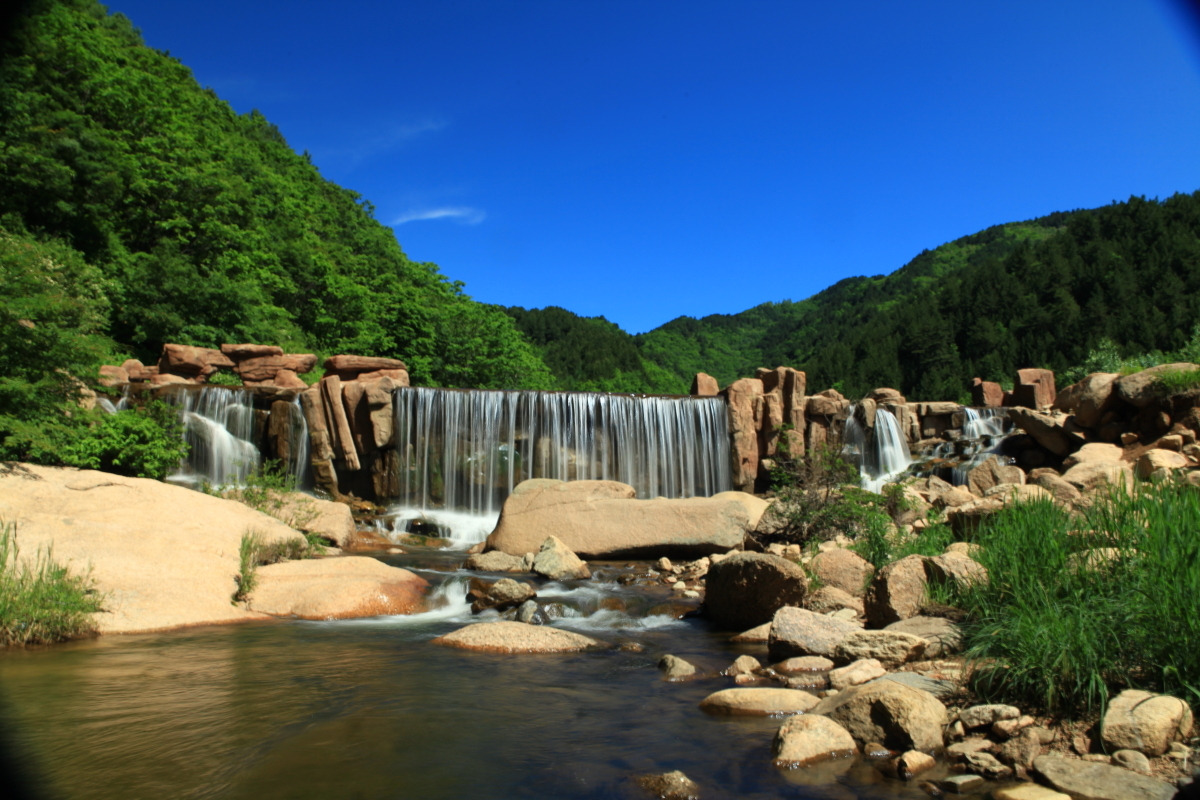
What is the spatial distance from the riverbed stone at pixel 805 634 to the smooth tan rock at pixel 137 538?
6.10 m

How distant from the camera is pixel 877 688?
16.2 feet

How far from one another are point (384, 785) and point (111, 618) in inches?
203

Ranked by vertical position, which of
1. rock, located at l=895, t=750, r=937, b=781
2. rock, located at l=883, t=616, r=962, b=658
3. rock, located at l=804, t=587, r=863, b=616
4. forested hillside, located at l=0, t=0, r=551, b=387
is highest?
forested hillside, located at l=0, t=0, r=551, b=387

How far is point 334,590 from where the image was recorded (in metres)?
9.46

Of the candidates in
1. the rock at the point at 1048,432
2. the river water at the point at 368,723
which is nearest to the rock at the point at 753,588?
the river water at the point at 368,723

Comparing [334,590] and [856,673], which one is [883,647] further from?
[334,590]

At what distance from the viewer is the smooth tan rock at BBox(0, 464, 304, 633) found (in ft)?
26.7

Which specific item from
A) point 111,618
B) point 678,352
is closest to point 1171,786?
point 111,618

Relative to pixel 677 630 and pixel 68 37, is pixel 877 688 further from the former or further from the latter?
pixel 68 37

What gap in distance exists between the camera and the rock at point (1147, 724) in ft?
12.6

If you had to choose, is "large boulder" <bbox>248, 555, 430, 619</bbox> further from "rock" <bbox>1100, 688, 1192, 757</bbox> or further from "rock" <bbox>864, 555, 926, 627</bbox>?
"rock" <bbox>1100, 688, 1192, 757</bbox>

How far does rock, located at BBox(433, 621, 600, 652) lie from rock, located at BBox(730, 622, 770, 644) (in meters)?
1.61

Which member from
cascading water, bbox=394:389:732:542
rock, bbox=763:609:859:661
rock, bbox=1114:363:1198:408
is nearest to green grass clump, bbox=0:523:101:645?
rock, bbox=763:609:859:661

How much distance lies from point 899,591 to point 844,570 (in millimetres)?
2042
